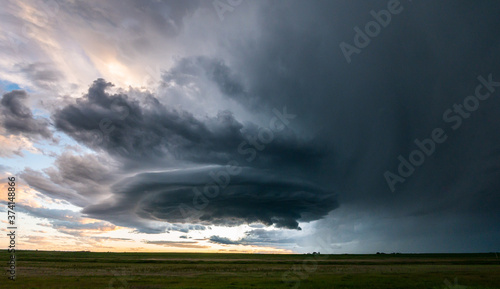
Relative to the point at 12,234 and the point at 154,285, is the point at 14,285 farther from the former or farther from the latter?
the point at 154,285

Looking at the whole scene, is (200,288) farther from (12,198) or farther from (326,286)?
(12,198)

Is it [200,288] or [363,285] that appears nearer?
[200,288]

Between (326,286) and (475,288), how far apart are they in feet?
61.7

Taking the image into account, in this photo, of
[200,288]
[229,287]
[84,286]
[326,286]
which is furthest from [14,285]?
[326,286]

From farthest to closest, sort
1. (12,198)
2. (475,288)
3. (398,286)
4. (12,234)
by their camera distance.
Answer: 1. (398,286)
2. (475,288)
3. (12,234)
4. (12,198)

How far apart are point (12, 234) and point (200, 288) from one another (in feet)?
78.1

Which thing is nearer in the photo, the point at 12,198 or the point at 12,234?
the point at 12,198

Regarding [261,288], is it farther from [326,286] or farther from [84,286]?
[84,286]

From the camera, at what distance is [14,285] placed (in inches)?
1743

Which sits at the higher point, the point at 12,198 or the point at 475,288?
the point at 12,198

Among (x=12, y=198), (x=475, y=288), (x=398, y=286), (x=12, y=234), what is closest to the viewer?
(x=12, y=198)

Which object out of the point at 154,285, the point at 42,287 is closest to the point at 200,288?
the point at 154,285

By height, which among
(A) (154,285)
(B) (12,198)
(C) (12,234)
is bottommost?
(A) (154,285)

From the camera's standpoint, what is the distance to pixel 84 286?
4431cm
